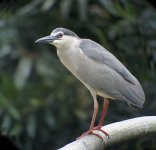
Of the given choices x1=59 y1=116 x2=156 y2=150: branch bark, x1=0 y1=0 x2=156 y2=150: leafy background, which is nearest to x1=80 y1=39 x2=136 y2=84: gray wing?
x1=59 y1=116 x2=156 y2=150: branch bark

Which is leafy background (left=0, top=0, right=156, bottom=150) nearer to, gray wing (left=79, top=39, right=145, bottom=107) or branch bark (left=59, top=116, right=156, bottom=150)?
gray wing (left=79, top=39, right=145, bottom=107)

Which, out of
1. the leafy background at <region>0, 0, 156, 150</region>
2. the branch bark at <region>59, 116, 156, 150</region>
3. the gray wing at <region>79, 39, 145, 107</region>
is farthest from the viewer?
the leafy background at <region>0, 0, 156, 150</region>

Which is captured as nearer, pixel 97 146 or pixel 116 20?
pixel 97 146

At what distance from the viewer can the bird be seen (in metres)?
5.06

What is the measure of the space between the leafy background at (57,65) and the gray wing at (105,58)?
2196mm

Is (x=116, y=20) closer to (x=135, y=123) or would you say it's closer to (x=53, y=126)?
(x=53, y=126)

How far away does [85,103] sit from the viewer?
28.0ft

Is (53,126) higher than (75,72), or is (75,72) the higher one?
(75,72)

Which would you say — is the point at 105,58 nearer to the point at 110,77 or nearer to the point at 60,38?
the point at 110,77

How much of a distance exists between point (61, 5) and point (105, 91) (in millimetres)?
3950

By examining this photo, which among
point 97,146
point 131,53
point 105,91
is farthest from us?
point 131,53

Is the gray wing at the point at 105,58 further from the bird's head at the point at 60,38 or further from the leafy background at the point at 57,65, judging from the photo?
the leafy background at the point at 57,65

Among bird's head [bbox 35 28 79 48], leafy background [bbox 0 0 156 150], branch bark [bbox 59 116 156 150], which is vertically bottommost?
leafy background [bbox 0 0 156 150]

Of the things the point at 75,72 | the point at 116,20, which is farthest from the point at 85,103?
the point at 75,72
